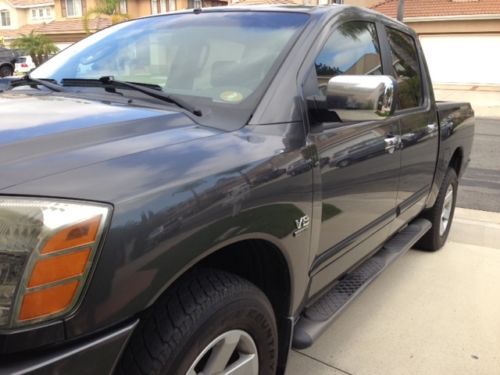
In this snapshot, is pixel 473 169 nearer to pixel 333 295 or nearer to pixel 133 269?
pixel 333 295

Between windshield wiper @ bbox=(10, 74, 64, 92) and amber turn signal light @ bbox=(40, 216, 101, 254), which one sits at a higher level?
windshield wiper @ bbox=(10, 74, 64, 92)

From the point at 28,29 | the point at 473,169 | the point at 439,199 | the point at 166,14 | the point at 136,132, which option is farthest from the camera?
the point at 28,29

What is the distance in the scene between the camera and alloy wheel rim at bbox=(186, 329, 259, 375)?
1763 millimetres

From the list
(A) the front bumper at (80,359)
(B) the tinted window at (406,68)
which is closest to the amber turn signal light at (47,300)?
(A) the front bumper at (80,359)

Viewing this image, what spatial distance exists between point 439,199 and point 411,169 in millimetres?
1063

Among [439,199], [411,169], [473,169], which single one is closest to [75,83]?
[411,169]

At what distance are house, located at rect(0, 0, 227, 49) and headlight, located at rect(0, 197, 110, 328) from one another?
3102cm

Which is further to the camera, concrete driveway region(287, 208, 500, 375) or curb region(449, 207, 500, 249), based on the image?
curb region(449, 207, 500, 249)

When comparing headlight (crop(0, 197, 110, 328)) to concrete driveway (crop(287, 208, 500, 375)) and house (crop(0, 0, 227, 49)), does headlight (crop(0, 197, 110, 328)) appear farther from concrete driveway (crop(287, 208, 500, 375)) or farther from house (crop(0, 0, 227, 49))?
house (crop(0, 0, 227, 49))

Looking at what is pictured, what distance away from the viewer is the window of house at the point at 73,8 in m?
42.0

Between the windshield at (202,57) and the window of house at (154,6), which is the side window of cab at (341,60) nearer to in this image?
the windshield at (202,57)

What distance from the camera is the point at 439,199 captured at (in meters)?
4.25

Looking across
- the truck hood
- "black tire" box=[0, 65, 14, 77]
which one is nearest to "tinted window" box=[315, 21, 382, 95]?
the truck hood

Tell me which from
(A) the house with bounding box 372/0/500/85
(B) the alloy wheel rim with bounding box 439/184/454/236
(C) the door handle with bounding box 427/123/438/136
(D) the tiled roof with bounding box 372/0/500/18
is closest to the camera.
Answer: (C) the door handle with bounding box 427/123/438/136
